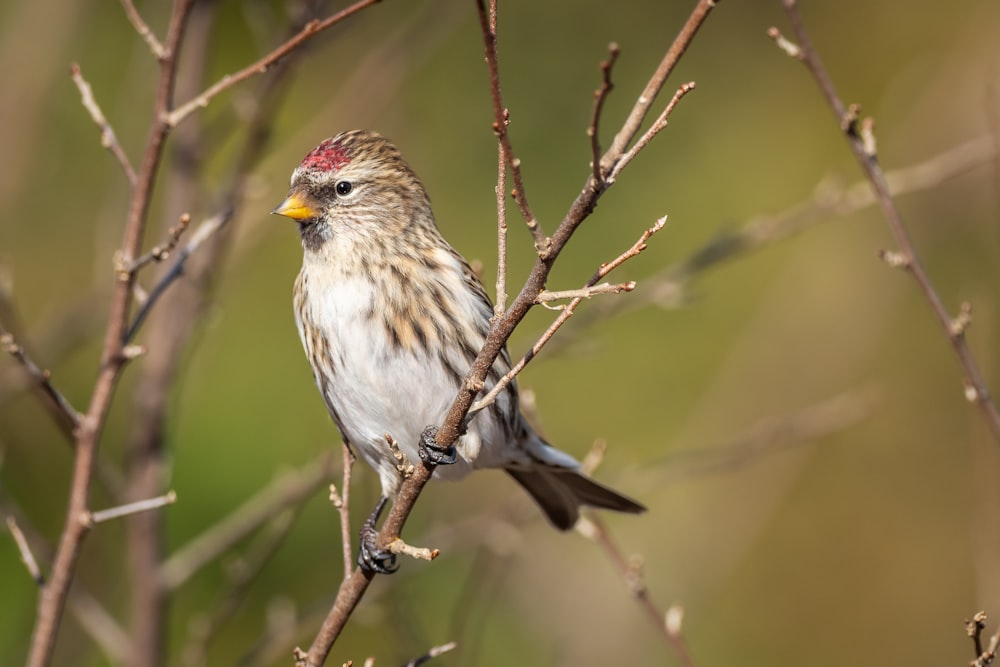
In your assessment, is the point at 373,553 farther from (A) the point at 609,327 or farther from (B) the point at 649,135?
(A) the point at 609,327

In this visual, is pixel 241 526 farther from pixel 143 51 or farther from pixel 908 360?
pixel 908 360

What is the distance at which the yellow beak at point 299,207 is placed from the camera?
366cm

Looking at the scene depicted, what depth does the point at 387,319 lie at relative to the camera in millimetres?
3533

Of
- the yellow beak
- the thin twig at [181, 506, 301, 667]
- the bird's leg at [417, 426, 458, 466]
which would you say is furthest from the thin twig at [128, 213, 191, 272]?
the thin twig at [181, 506, 301, 667]

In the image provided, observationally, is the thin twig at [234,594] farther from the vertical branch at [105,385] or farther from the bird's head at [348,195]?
the bird's head at [348,195]

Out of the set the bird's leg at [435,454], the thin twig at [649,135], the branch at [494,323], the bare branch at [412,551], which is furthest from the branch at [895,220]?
the bare branch at [412,551]

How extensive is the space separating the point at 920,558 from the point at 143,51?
155 inches

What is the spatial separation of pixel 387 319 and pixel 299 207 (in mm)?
435

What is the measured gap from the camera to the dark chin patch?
3.70 metres

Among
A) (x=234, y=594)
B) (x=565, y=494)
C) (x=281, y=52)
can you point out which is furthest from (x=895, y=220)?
(x=234, y=594)

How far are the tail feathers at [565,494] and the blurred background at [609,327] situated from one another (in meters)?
0.37

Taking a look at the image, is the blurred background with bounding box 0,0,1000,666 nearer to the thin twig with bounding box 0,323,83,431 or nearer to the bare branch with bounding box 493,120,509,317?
the thin twig with bounding box 0,323,83,431

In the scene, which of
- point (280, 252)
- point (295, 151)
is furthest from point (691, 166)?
point (295, 151)

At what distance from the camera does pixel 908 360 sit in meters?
6.22
